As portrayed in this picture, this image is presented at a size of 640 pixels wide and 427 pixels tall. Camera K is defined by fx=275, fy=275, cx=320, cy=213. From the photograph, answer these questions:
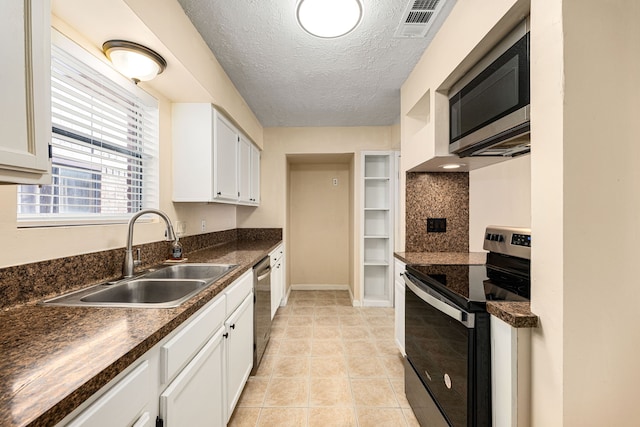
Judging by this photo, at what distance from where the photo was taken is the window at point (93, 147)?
4.08 ft

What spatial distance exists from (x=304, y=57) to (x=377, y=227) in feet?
8.15

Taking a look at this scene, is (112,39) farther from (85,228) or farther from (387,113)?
(387,113)

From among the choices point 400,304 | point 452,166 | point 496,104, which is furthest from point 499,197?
point 400,304

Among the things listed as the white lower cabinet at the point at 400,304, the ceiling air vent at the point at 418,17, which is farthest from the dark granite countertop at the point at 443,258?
the ceiling air vent at the point at 418,17

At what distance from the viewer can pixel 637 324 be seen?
856 mm

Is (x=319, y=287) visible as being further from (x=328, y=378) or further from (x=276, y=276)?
(x=328, y=378)

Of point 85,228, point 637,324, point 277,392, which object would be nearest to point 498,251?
point 637,324

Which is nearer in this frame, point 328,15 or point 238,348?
point 328,15

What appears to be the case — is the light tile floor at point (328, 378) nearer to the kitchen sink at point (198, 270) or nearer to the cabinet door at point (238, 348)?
the cabinet door at point (238, 348)

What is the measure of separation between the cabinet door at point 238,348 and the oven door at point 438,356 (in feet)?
3.53

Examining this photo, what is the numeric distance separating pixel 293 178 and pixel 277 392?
3.22m

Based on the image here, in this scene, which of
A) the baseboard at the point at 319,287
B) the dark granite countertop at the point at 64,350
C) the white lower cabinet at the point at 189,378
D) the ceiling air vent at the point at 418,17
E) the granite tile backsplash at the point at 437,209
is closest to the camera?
the dark granite countertop at the point at 64,350

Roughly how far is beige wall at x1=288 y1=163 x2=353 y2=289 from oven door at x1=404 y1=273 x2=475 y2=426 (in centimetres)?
281

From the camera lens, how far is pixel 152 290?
1.54 metres
